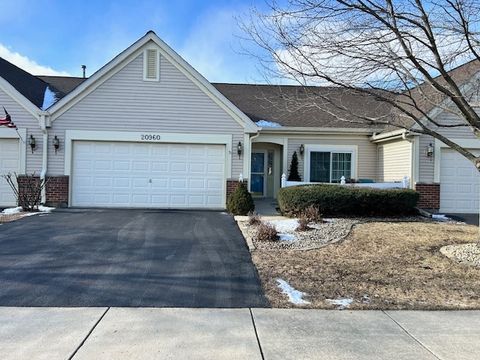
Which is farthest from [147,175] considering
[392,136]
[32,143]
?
[392,136]

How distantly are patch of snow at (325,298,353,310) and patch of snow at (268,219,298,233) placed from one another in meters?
4.50

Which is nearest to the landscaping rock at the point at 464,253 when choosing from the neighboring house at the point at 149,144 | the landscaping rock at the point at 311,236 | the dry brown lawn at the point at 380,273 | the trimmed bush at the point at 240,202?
the dry brown lawn at the point at 380,273

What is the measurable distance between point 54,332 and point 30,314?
82cm

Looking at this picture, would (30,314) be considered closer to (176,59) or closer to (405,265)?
(405,265)

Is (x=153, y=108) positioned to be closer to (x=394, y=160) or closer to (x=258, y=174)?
(x=258, y=174)

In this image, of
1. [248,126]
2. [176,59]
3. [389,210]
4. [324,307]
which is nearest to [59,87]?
[176,59]

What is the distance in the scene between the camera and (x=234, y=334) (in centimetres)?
494

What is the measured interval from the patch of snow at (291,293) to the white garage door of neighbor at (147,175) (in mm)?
8514

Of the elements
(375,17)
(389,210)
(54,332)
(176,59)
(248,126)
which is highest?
(176,59)

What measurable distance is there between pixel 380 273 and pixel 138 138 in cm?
993

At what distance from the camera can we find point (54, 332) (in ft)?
16.1

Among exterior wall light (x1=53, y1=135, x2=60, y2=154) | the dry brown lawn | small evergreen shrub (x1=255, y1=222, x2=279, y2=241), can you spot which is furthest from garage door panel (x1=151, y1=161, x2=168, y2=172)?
the dry brown lawn

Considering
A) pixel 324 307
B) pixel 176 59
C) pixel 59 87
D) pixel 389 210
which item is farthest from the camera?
pixel 59 87

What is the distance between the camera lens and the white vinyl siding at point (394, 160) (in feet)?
51.5
